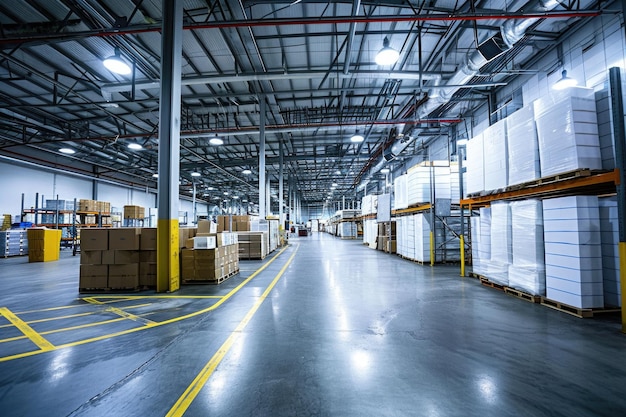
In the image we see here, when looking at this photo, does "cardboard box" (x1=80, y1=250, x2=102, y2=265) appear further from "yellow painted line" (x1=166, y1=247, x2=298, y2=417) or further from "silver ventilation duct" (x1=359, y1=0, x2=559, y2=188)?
"silver ventilation duct" (x1=359, y1=0, x2=559, y2=188)

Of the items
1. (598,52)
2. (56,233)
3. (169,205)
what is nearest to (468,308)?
(169,205)

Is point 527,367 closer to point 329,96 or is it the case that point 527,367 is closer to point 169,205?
point 169,205

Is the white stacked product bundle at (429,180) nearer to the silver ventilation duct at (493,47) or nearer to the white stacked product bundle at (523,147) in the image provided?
the silver ventilation duct at (493,47)

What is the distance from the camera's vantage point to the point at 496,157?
538 cm

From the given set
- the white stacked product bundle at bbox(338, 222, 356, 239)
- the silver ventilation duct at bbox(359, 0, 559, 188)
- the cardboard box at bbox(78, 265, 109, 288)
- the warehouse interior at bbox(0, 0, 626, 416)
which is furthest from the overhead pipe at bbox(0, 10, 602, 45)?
the white stacked product bundle at bbox(338, 222, 356, 239)

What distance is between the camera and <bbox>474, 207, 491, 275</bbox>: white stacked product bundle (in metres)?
5.93

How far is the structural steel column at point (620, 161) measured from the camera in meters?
3.27

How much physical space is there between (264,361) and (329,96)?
451 inches

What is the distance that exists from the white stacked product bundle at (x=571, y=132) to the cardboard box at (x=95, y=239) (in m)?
8.75

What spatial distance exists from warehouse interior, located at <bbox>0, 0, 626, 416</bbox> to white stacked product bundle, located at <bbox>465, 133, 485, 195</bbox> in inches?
2.0

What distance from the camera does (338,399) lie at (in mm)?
2008

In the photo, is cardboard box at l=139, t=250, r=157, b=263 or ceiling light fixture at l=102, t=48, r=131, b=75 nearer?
cardboard box at l=139, t=250, r=157, b=263

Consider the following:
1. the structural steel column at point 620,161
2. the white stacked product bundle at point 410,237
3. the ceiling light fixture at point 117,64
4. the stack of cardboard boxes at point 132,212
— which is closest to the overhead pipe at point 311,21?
the ceiling light fixture at point 117,64

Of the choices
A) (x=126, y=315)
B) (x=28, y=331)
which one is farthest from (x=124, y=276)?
(x=28, y=331)
